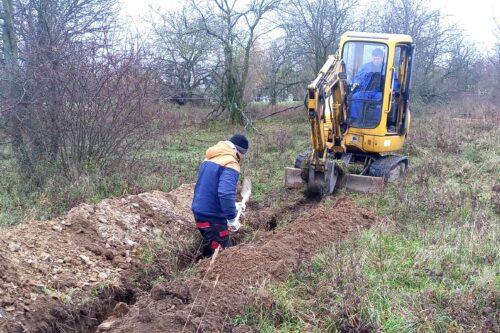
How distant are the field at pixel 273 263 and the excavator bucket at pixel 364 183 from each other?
0.65 ft

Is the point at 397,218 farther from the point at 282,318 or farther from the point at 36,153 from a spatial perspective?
the point at 36,153

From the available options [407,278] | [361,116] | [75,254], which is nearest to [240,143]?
[75,254]

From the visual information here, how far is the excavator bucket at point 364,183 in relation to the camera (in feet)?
30.3

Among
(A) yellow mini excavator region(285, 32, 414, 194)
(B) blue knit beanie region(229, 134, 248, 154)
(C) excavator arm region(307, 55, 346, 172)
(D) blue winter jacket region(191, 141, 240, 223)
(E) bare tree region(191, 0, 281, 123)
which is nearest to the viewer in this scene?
(D) blue winter jacket region(191, 141, 240, 223)

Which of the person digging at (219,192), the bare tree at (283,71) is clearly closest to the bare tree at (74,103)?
the person digging at (219,192)

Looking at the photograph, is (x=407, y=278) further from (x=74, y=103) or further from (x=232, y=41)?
(x=232, y=41)

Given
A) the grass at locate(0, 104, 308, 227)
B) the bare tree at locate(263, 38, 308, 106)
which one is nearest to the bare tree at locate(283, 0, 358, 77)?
the bare tree at locate(263, 38, 308, 106)

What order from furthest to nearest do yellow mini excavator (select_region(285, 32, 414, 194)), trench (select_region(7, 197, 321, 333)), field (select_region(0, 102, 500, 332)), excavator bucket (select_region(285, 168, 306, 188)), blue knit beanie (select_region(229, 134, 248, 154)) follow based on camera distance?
excavator bucket (select_region(285, 168, 306, 188)), yellow mini excavator (select_region(285, 32, 414, 194)), blue knit beanie (select_region(229, 134, 248, 154)), trench (select_region(7, 197, 321, 333)), field (select_region(0, 102, 500, 332))

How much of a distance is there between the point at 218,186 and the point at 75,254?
5.91 ft

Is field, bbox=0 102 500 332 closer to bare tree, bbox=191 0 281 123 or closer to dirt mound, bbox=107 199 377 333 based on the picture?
dirt mound, bbox=107 199 377 333

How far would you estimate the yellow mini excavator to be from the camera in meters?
9.05

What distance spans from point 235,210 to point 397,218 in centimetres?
278

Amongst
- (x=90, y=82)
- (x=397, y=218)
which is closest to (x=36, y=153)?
(x=90, y=82)

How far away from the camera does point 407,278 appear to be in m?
4.89
